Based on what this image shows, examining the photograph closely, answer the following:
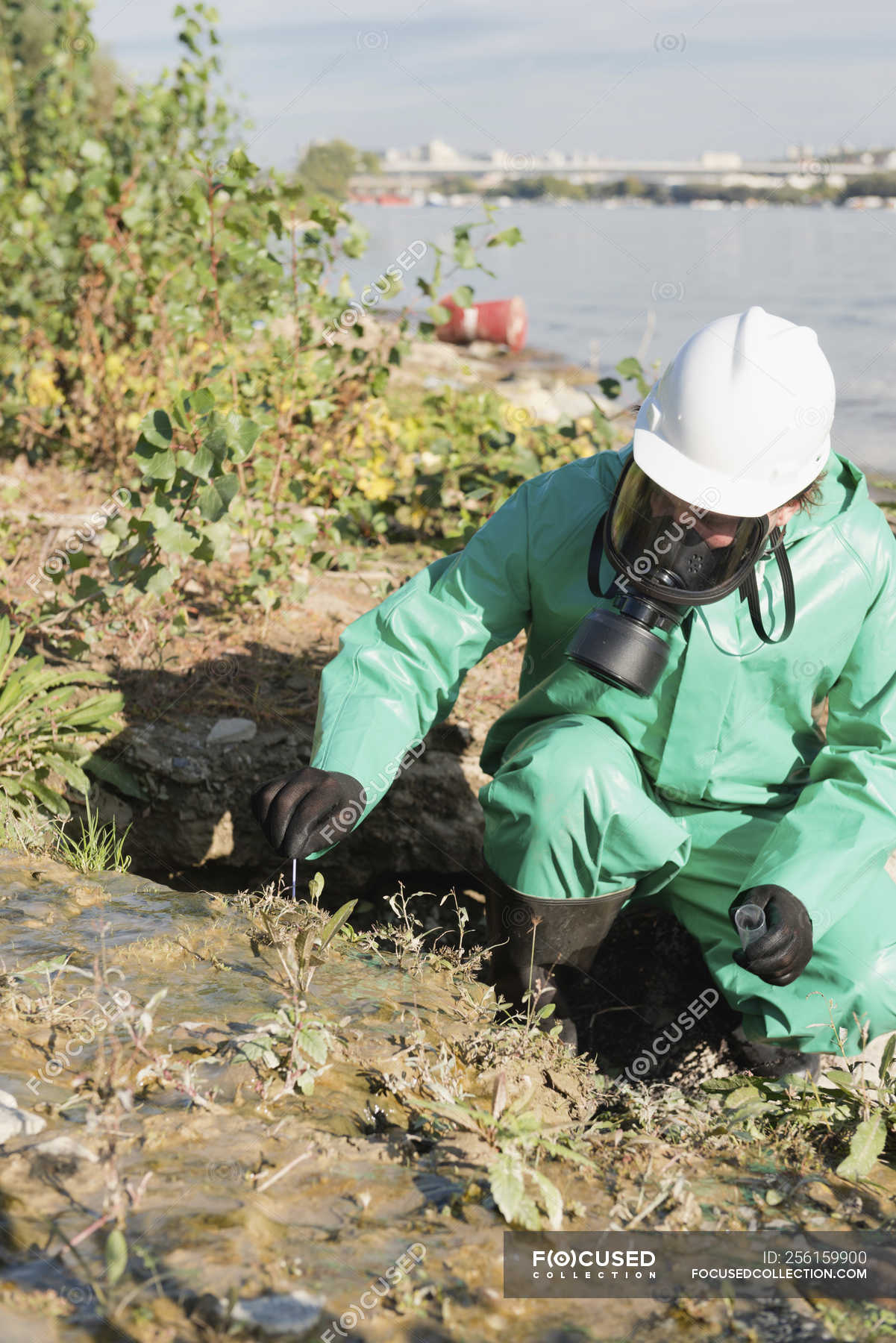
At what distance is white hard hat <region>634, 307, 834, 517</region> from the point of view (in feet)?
7.11

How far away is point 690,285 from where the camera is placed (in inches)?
676

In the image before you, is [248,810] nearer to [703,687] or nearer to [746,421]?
[703,687]

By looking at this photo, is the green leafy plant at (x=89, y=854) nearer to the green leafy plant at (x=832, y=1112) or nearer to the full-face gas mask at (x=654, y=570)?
the full-face gas mask at (x=654, y=570)

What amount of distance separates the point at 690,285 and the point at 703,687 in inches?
635

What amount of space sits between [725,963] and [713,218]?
41.8 m

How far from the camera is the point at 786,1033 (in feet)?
7.84


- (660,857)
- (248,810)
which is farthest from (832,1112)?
(248,810)

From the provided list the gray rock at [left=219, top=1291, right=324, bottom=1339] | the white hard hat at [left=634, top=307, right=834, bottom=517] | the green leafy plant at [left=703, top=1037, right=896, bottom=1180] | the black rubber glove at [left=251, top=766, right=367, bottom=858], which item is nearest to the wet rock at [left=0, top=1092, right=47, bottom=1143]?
the gray rock at [left=219, top=1291, right=324, bottom=1339]

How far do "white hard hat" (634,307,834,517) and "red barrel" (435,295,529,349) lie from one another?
497 inches

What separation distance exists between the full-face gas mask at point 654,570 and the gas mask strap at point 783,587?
0.21 feet

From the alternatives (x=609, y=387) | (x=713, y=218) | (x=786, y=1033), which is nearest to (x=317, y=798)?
(x=786, y=1033)

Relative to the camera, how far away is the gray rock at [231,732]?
10.9ft

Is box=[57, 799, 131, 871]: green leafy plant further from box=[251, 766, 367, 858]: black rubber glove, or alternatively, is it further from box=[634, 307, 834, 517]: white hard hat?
box=[634, 307, 834, 517]: white hard hat

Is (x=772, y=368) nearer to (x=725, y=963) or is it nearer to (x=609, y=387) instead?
(x=725, y=963)
